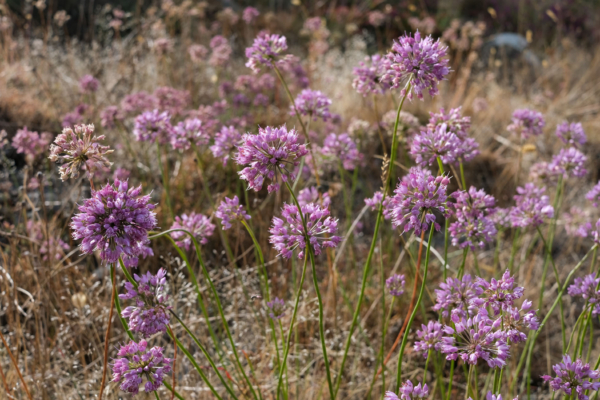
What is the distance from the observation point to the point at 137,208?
142 centimetres

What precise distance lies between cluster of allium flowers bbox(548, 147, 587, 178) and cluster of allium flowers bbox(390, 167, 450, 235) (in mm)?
1499

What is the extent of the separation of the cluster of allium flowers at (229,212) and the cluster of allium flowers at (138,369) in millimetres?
568

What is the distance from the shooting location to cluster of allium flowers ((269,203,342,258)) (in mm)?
1583

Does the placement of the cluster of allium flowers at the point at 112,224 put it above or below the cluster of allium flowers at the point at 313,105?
below

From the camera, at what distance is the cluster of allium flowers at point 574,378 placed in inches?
61.1

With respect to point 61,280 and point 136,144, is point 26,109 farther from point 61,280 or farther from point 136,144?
point 61,280

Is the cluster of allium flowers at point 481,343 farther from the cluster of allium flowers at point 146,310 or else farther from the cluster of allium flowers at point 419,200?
the cluster of allium flowers at point 146,310

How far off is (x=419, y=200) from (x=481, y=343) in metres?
0.48

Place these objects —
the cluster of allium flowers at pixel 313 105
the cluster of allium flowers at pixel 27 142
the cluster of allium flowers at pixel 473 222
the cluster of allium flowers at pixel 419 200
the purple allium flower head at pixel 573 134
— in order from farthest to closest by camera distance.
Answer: the cluster of allium flowers at pixel 27 142 < the purple allium flower head at pixel 573 134 < the cluster of allium flowers at pixel 313 105 < the cluster of allium flowers at pixel 473 222 < the cluster of allium flowers at pixel 419 200

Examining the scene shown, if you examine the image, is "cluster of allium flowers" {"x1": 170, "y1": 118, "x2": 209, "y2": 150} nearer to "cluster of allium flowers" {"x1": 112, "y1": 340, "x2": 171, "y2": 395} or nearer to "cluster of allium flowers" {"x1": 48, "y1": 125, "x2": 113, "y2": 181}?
"cluster of allium flowers" {"x1": 48, "y1": 125, "x2": 113, "y2": 181}

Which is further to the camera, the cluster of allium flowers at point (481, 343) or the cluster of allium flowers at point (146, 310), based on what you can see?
the cluster of allium flowers at point (146, 310)

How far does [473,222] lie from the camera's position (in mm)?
2057

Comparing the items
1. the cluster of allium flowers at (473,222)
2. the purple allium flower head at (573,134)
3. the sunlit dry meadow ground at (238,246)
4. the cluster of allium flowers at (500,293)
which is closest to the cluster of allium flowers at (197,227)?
the sunlit dry meadow ground at (238,246)

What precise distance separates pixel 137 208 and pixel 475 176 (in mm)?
5105
